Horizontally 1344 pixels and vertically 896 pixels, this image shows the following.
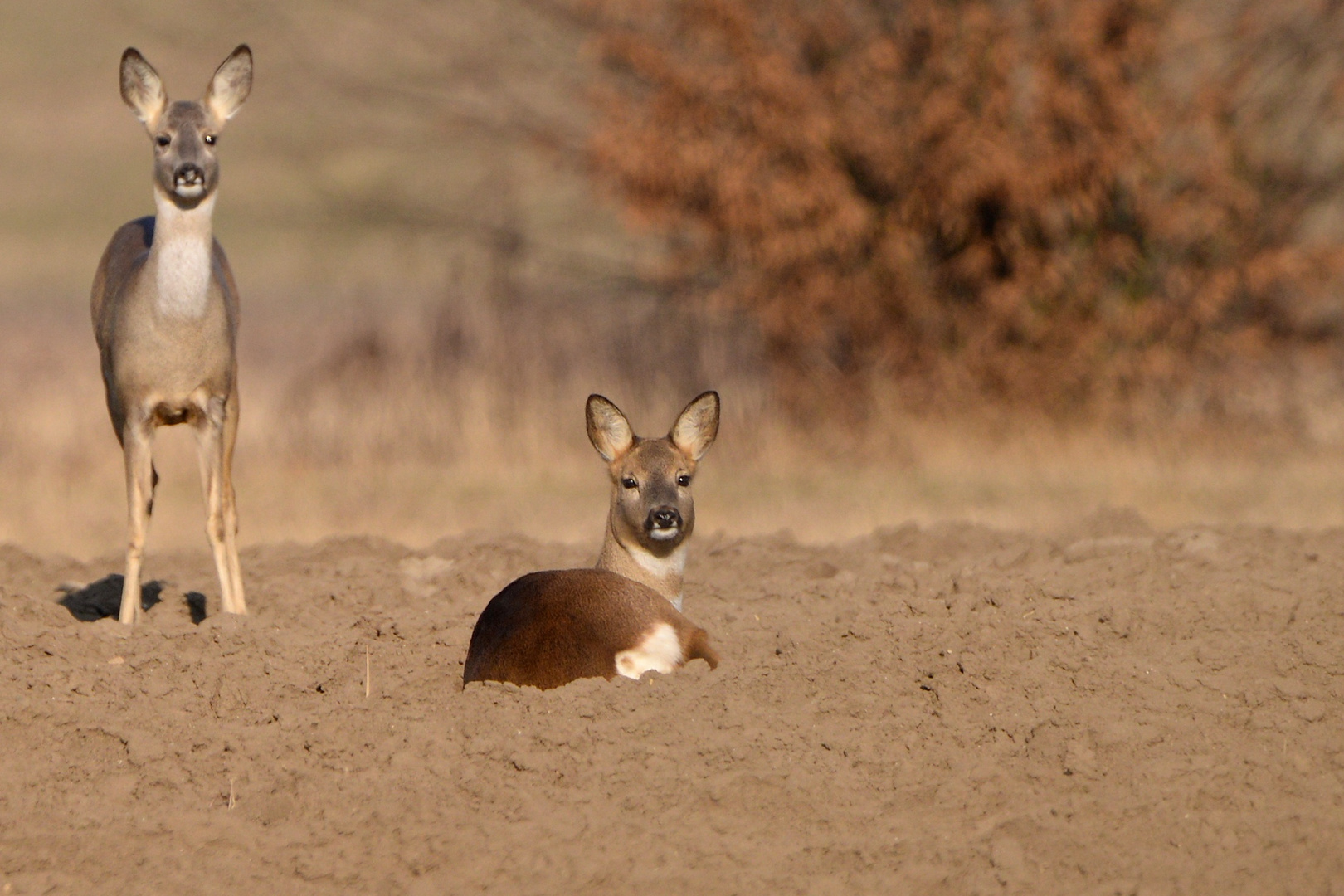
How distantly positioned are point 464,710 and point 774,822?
4.02 feet

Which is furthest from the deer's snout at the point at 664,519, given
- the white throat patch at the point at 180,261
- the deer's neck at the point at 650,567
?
the white throat patch at the point at 180,261

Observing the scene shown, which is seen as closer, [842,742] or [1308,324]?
[842,742]

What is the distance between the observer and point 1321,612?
7.63 metres

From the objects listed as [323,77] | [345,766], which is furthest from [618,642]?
[323,77]

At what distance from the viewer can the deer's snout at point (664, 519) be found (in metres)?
7.87

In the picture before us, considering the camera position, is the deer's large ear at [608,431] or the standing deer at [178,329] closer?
the standing deer at [178,329]

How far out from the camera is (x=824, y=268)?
628 inches

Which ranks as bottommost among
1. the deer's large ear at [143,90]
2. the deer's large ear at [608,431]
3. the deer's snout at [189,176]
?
the deer's large ear at [608,431]

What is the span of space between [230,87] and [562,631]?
3.44m

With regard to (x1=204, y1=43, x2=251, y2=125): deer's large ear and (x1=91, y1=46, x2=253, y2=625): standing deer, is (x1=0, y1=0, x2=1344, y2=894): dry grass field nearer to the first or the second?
(x1=91, y1=46, x2=253, y2=625): standing deer

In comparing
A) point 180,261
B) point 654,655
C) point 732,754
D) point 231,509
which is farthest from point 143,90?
point 732,754

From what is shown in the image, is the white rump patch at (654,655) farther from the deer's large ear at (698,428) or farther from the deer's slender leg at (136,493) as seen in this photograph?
the deer's slender leg at (136,493)

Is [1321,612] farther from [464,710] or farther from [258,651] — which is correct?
[258,651]

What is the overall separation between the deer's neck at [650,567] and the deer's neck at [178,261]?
208 cm
